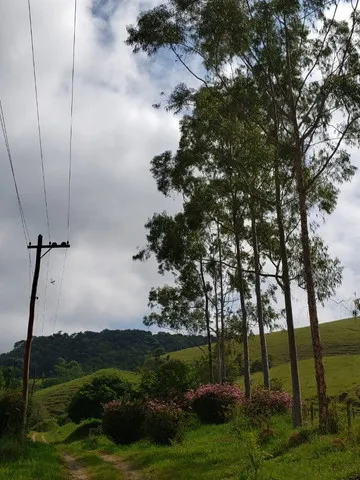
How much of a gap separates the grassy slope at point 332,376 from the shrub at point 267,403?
27076 millimetres

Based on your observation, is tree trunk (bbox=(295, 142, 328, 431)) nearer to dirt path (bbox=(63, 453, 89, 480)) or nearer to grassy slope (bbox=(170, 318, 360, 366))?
dirt path (bbox=(63, 453, 89, 480))

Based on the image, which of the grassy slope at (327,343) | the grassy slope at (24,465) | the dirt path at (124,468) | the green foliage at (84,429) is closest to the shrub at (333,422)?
the dirt path at (124,468)

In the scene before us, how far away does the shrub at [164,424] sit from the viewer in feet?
83.2

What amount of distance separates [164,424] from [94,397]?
39.7 m

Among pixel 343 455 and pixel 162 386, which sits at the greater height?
pixel 162 386

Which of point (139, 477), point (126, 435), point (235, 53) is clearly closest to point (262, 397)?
point (126, 435)

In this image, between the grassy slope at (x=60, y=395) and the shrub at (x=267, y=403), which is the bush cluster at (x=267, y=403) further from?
the grassy slope at (x=60, y=395)

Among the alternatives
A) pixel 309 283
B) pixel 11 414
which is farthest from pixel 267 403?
pixel 11 414

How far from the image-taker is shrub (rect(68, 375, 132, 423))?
62312 mm

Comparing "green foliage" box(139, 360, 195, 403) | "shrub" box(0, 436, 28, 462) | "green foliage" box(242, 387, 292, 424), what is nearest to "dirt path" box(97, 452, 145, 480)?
"shrub" box(0, 436, 28, 462)

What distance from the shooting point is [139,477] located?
17.5 m

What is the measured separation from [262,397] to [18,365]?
180 meters

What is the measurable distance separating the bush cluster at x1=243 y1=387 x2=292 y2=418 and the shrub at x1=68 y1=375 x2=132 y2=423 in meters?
33.6

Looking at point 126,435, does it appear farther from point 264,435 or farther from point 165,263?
point 165,263
